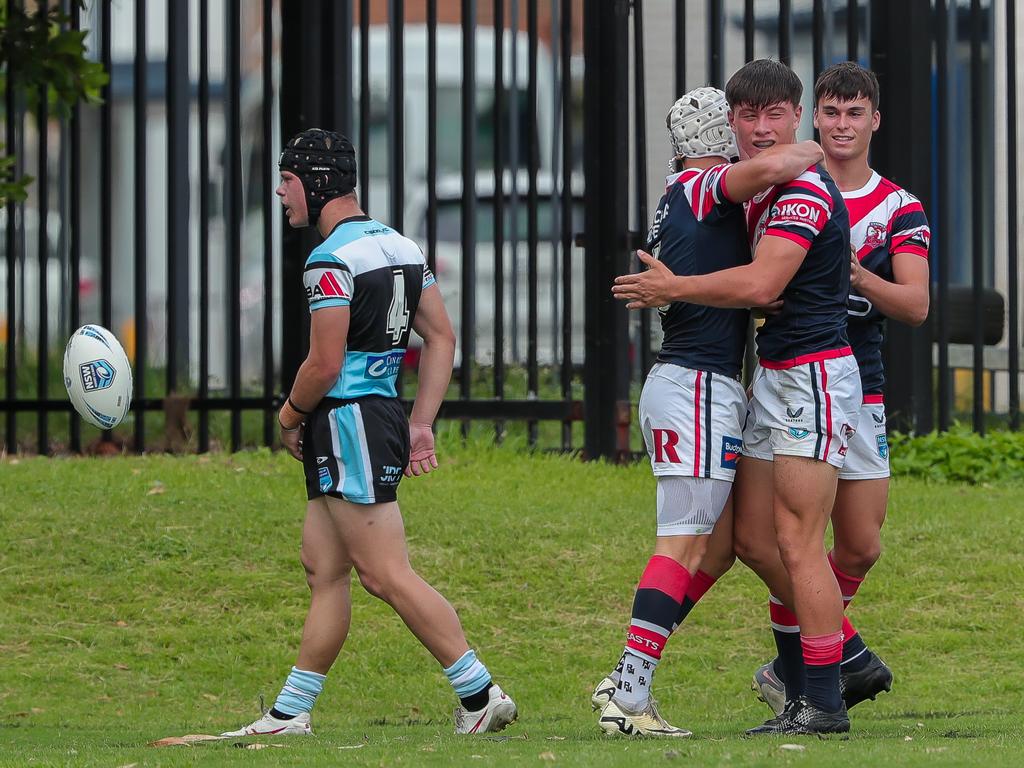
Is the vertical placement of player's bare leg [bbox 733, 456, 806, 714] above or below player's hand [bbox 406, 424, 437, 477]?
below

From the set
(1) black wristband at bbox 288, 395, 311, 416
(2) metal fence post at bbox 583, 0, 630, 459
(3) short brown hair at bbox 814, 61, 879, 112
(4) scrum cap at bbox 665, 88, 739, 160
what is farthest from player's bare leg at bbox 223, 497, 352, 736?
(2) metal fence post at bbox 583, 0, 630, 459

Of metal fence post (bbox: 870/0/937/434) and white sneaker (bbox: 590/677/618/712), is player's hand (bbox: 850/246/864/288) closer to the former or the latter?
white sneaker (bbox: 590/677/618/712)

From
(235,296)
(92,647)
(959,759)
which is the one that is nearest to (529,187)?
(235,296)

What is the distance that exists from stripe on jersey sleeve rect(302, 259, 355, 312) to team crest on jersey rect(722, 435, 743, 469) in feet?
3.81

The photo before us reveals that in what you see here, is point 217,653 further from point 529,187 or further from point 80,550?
point 529,187

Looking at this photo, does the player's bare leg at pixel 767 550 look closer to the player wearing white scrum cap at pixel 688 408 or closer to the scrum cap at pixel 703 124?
the player wearing white scrum cap at pixel 688 408

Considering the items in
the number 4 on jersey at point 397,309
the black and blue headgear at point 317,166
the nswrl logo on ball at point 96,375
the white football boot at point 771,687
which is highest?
the black and blue headgear at point 317,166

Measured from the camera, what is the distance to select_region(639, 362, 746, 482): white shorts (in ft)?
14.8

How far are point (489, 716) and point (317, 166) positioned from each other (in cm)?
173

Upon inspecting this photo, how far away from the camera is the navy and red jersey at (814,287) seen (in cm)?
443

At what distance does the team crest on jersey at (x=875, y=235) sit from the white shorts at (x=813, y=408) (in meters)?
0.63

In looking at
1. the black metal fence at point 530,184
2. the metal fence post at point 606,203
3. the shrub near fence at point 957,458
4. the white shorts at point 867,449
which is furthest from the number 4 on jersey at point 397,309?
the shrub near fence at point 957,458

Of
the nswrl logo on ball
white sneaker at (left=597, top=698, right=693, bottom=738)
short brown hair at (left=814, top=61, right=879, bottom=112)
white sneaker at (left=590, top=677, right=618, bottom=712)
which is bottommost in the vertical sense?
white sneaker at (left=597, top=698, right=693, bottom=738)

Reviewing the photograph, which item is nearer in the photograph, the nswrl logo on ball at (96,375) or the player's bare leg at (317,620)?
the player's bare leg at (317,620)
